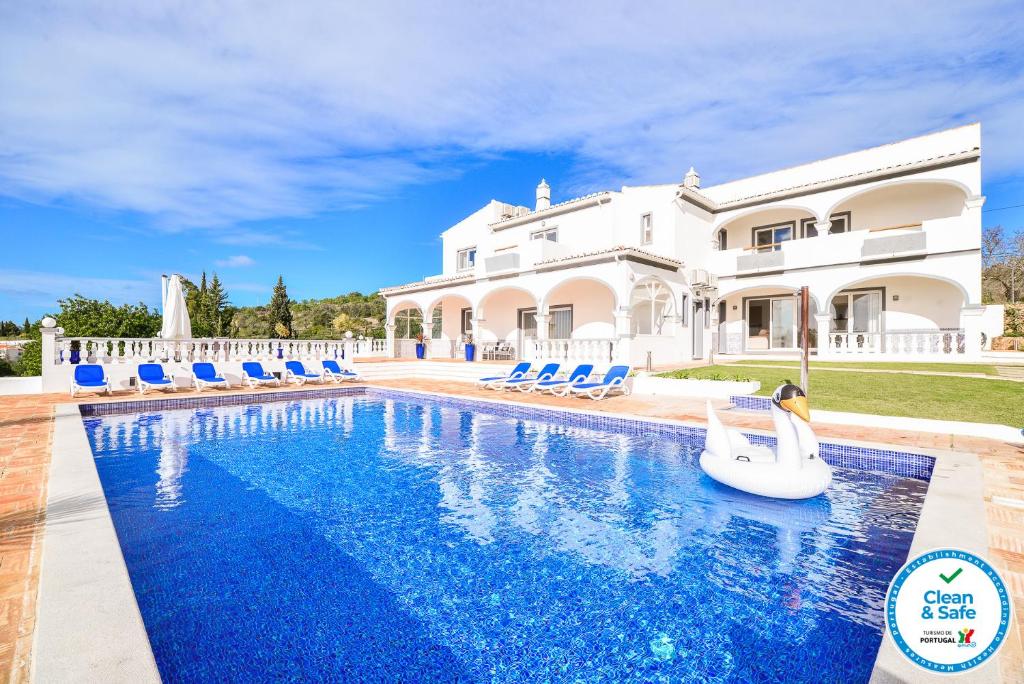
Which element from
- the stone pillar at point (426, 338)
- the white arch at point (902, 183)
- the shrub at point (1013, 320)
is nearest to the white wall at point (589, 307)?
the stone pillar at point (426, 338)

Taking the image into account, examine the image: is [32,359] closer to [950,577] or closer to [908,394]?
[950,577]

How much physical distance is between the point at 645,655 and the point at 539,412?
27.0ft

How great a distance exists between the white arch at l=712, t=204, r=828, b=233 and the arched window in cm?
540

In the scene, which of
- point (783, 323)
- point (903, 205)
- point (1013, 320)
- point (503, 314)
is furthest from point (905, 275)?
point (503, 314)

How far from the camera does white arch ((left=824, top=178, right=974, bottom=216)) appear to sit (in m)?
16.4

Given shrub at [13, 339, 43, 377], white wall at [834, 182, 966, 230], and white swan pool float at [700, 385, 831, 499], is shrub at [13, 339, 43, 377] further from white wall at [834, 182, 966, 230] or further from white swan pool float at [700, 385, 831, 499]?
white wall at [834, 182, 966, 230]

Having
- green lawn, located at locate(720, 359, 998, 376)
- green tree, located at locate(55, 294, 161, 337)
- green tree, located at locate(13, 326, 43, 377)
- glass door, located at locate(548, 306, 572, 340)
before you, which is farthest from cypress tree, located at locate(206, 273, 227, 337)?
green lawn, located at locate(720, 359, 998, 376)

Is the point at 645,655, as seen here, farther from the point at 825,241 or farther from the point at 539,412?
the point at 825,241

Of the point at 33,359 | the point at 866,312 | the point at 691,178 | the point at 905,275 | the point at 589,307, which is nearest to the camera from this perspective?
the point at 905,275

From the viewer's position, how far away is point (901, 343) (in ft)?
57.4

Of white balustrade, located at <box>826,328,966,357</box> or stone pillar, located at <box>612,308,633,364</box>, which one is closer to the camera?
stone pillar, located at <box>612,308,633,364</box>

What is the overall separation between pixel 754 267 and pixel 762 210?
274cm

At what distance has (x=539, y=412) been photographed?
36.9 feet

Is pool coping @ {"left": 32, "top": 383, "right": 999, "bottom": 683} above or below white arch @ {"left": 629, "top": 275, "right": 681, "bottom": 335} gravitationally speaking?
below
